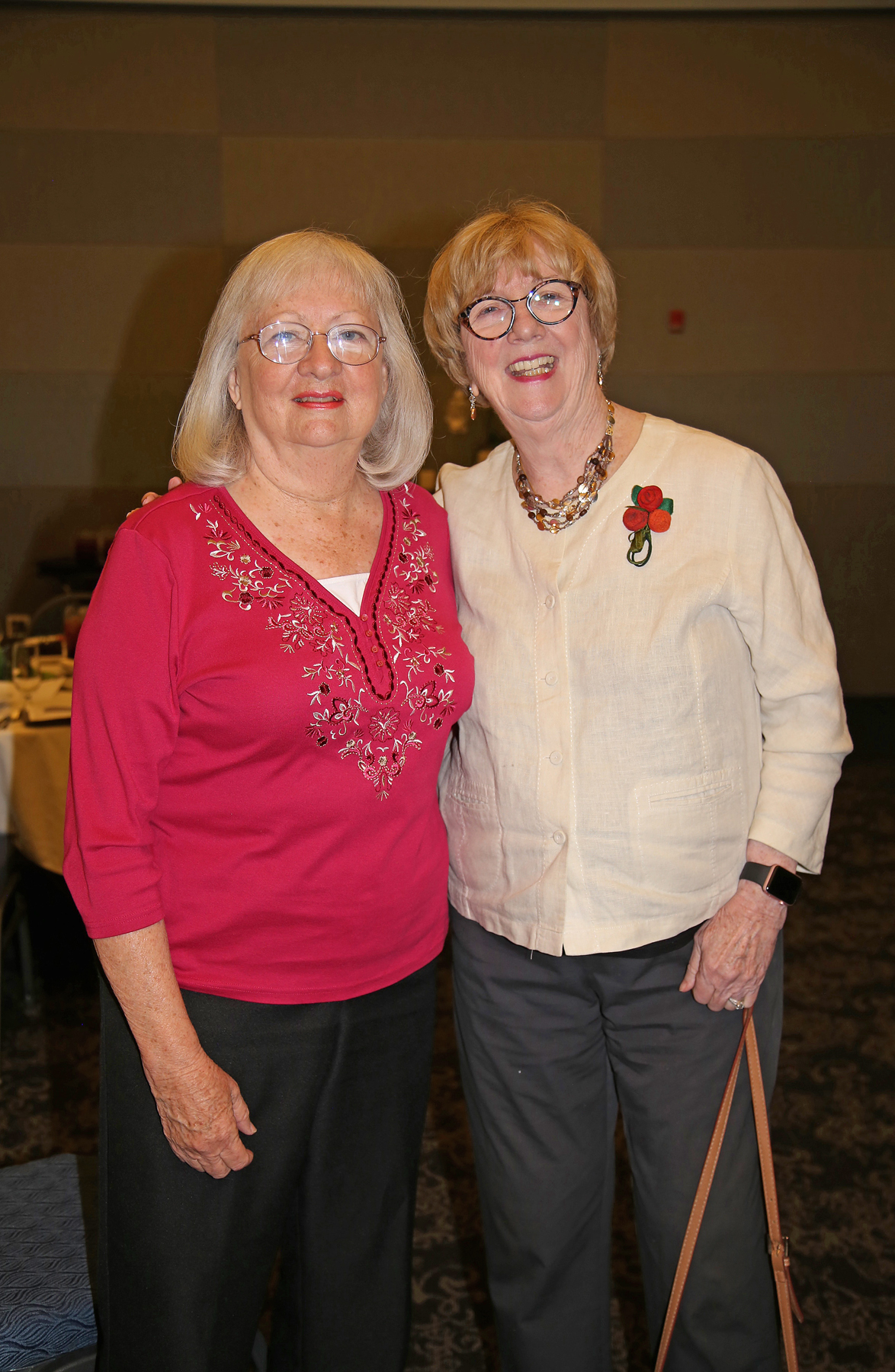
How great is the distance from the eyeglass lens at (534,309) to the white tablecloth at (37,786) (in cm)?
217

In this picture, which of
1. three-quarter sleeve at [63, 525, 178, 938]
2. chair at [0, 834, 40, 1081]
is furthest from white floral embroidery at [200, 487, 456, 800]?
chair at [0, 834, 40, 1081]

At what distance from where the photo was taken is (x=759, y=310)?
642cm

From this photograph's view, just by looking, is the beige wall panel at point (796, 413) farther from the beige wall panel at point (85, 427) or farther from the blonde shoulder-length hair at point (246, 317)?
the blonde shoulder-length hair at point (246, 317)

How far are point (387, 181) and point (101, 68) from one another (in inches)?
65.1

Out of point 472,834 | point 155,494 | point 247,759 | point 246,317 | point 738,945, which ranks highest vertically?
point 246,317

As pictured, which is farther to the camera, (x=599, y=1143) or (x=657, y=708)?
(x=599, y=1143)

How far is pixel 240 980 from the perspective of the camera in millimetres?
1475

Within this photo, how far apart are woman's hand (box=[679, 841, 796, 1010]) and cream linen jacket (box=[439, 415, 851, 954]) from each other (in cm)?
2

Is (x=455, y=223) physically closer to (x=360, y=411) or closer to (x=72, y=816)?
(x=360, y=411)

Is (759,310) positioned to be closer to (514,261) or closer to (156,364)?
(156,364)

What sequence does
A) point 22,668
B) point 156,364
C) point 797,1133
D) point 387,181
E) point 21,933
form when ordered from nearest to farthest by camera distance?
point 797,1133 < point 21,933 < point 22,668 < point 387,181 < point 156,364

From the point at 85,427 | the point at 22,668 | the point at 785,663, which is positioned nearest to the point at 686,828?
the point at 785,663

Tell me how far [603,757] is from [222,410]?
0.75m

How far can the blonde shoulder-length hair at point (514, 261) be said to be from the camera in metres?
1.59
